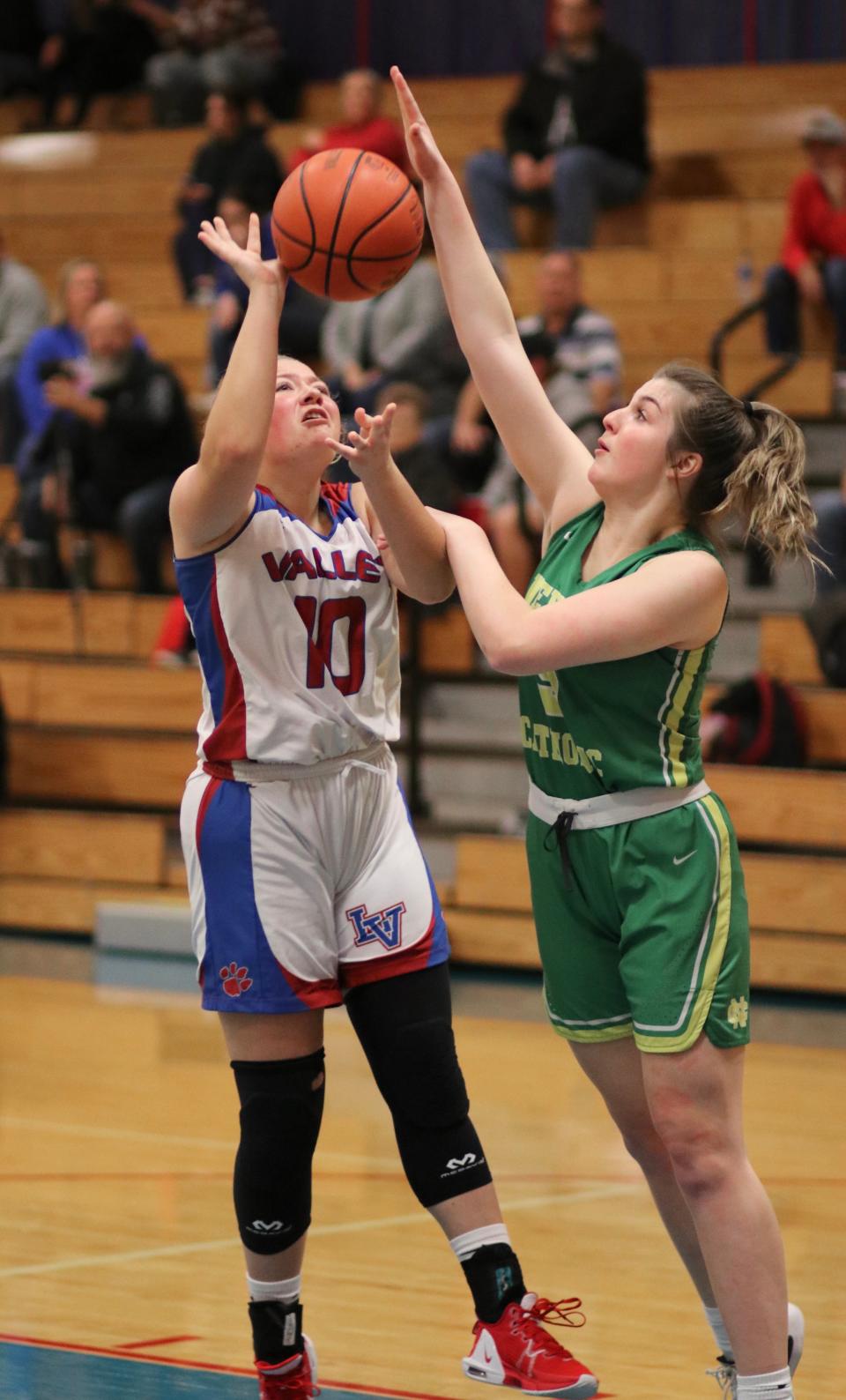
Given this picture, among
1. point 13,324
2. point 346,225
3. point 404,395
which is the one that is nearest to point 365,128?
point 13,324

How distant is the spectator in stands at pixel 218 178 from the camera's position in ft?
38.2

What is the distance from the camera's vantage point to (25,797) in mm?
10133

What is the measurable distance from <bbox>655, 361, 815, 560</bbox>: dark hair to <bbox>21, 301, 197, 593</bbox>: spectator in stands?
23.4 ft

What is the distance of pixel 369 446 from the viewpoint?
3553mm

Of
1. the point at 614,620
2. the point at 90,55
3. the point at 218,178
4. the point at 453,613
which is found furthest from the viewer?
the point at 90,55

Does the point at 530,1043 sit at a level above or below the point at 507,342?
below

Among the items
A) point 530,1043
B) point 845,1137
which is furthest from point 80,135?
point 845,1137

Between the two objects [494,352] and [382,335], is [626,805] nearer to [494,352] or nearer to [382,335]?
[494,352]

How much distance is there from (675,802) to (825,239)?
7.43 m

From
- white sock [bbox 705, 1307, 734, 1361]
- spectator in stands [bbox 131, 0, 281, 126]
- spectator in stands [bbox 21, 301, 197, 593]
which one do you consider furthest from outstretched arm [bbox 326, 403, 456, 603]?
spectator in stands [bbox 131, 0, 281, 126]

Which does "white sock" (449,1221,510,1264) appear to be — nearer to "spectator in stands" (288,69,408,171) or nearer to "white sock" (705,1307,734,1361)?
"white sock" (705,1307,734,1361)

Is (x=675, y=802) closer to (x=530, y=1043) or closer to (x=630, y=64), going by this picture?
(x=530, y=1043)

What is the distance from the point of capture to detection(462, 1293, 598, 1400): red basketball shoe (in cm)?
346

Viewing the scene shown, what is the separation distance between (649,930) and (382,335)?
7.45 metres
